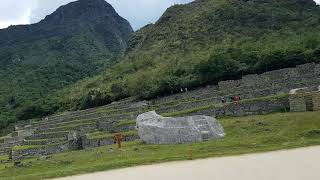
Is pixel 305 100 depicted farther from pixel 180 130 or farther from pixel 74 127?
pixel 74 127

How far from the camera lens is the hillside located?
55.6 m

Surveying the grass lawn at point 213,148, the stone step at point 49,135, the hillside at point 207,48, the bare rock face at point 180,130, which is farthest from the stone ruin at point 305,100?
the stone step at point 49,135

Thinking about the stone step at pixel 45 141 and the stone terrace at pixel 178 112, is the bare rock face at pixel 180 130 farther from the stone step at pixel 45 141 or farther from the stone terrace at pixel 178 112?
the stone step at pixel 45 141

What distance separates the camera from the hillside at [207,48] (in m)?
55.6

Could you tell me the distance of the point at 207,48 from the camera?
82375 millimetres

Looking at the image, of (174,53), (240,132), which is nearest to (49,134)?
(240,132)

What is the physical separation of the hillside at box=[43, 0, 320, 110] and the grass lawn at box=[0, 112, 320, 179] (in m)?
24.9

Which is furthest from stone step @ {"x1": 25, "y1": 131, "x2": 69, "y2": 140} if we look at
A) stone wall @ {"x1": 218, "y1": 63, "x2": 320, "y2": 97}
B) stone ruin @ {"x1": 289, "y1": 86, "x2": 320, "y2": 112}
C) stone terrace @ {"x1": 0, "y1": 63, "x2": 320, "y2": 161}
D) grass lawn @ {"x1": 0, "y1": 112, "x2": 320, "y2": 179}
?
stone ruin @ {"x1": 289, "y1": 86, "x2": 320, "y2": 112}

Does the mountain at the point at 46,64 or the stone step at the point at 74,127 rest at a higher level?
the mountain at the point at 46,64

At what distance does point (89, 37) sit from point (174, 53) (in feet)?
348

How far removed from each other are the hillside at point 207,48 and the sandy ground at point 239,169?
32.5 metres

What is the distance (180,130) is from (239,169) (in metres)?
11.4

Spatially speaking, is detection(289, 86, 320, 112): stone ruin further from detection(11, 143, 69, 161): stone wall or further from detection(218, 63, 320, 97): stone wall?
detection(11, 143, 69, 161): stone wall

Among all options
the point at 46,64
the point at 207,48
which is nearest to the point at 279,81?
the point at 207,48
